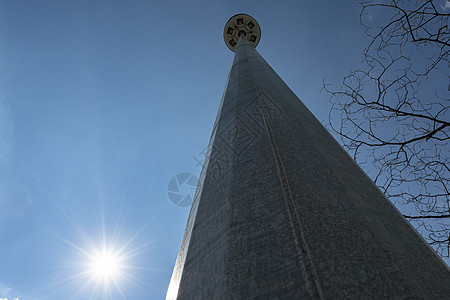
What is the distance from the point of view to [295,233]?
3.70ft

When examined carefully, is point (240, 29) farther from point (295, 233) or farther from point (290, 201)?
point (295, 233)

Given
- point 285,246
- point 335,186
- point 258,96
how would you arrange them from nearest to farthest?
1. point 285,246
2. point 335,186
3. point 258,96

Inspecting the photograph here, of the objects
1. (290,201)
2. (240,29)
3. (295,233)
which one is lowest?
(295,233)

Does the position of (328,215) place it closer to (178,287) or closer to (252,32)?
(178,287)

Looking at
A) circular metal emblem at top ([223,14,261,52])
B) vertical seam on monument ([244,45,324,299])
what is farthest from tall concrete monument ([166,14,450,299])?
circular metal emblem at top ([223,14,261,52])

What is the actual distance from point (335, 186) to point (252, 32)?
9.05m

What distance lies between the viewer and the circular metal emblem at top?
9.31m

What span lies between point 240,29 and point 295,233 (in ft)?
30.6

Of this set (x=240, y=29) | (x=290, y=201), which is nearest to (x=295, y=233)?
(x=290, y=201)

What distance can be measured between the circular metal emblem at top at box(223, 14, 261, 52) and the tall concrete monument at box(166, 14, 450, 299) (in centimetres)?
820

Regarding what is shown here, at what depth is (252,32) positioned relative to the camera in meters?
9.57

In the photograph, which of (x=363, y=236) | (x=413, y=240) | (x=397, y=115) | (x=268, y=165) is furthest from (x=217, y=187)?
(x=397, y=115)

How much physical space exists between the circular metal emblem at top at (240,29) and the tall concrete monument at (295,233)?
8.20 metres

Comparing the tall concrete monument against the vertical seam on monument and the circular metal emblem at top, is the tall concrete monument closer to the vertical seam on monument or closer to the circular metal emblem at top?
the vertical seam on monument
